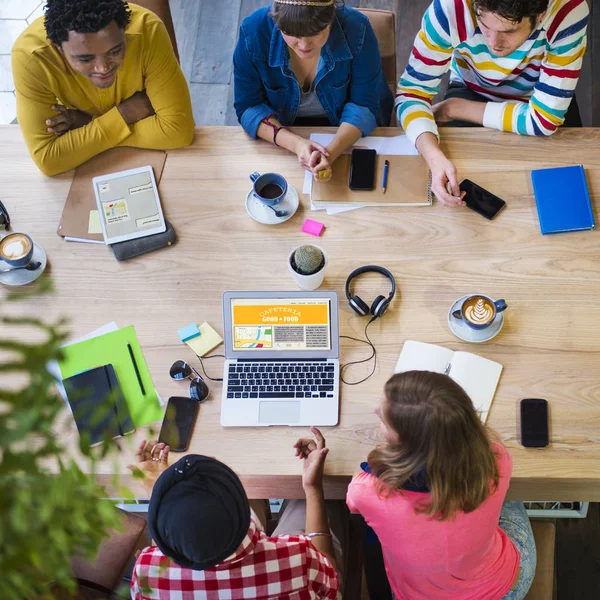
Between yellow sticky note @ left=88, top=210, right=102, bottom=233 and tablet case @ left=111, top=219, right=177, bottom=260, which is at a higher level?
yellow sticky note @ left=88, top=210, right=102, bottom=233

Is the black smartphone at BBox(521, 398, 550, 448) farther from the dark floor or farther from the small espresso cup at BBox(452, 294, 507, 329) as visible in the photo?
the dark floor

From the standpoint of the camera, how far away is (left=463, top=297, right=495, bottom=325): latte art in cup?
1406 millimetres

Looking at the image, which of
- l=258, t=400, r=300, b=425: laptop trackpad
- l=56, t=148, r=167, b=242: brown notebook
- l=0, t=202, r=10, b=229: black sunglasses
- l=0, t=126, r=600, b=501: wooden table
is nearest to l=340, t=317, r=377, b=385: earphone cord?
l=0, t=126, r=600, b=501: wooden table

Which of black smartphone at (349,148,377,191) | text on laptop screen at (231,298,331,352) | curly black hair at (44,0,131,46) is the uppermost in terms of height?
curly black hair at (44,0,131,46)

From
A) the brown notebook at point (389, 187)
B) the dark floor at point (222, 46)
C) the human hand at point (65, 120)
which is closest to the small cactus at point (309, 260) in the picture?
the brown notebook at point (389, 187)

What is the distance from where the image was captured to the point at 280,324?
57.6 inches

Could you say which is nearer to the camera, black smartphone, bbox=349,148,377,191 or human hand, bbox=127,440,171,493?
human hand, bbox=127,440,171,493

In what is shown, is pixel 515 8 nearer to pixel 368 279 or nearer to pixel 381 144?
pixel 381 144

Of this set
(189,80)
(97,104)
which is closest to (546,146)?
(97,104)

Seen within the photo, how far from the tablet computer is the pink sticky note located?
0.38m

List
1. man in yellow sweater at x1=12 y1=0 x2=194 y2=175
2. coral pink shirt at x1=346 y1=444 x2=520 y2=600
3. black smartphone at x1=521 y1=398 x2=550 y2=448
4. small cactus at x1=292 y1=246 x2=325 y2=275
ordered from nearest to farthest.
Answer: coral pink shirt at x1=346 y1=444 x2=520 y2=600
black smartphone at x1=521 y1=398 x2=550 y2=448
small cactus at x1=292 y1=246 x2=325 y2=275
man in yellow sweater at x1=12 y1=0 x2=194 y2=175

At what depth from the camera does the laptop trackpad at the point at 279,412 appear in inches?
55.1

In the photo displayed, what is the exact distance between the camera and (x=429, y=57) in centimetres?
172

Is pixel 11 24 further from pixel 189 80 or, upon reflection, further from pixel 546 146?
pixel 546 146
